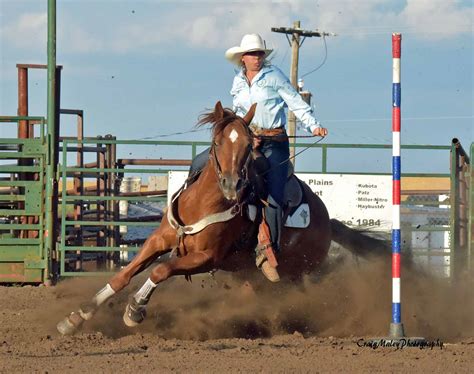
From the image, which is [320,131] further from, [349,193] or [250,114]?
[349,193]

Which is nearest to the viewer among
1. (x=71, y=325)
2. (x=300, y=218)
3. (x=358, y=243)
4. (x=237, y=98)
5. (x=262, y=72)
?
(x=71, y=325)

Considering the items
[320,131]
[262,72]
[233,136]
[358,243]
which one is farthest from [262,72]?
[358,243]

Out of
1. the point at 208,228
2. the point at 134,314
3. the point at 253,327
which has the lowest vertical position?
the point at 253,327

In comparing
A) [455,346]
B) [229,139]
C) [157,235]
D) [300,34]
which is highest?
[300,34]

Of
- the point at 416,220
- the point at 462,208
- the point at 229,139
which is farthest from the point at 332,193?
the point at 229,139

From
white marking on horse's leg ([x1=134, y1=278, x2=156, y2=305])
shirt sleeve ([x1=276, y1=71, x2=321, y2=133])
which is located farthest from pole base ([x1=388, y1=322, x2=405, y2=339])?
shirt sleeve ([x1=276, y1=71, x2=321, y2=133])

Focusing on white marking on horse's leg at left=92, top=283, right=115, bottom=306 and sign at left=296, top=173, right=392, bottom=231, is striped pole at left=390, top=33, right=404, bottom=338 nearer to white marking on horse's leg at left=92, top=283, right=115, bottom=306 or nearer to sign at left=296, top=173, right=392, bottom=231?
white marking on horse's leg at left=92, top=283, right=115, bottom=306

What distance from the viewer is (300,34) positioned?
26.0 metres

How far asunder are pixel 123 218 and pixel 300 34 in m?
14.0

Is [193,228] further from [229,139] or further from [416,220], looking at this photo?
[416,220]

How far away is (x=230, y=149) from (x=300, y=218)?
168cm

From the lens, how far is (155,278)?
6895 millimetres

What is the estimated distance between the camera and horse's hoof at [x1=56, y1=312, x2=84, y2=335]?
6992mm

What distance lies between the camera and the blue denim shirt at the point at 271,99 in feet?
25.1
